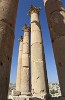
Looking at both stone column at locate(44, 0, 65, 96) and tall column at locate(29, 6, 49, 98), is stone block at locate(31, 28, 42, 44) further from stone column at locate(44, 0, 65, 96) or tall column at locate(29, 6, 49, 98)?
stone column at locate(44, 0, 65, 96)

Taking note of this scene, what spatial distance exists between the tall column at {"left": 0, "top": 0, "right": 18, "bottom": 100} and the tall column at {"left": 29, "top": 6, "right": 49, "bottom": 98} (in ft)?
19.3

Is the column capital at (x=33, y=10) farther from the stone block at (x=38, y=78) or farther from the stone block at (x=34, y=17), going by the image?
the stone block at (x=38, y=78)

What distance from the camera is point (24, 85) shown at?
1673 centimetres

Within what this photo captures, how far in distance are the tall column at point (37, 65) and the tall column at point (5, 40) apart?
5.90 m

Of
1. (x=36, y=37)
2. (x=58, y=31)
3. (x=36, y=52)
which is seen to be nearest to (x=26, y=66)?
(x=36, y=37)

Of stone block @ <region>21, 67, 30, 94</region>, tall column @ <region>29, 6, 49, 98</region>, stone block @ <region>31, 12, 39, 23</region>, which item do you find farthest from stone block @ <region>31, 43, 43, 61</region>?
stone block @ <region>21, 67, 30, 94</region>

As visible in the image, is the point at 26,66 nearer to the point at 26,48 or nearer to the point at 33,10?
the point at 26,48

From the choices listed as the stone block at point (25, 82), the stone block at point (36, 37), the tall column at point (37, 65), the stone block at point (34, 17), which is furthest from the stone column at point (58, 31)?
the stone block at point (25, 82)

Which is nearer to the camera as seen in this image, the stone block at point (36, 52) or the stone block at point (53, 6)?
the stone block at point (53, 6)

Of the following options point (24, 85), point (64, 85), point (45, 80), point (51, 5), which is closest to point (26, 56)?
point (24, 85)

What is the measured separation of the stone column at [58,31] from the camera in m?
8.01

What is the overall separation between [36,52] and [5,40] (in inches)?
299

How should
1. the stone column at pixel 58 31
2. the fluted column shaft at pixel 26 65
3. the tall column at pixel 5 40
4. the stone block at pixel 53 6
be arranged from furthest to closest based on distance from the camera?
the fluted column shaft at pixel 26 65
the stone block at pixel 53 6
the stone column at pixel 58 31
the tall column at pixel 5 40

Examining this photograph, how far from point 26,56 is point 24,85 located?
4259 mm
